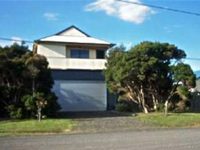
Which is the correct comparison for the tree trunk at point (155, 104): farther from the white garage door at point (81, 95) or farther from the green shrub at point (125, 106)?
the white garage door at point (81, 95)

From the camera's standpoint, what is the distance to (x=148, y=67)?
3419 centimetres

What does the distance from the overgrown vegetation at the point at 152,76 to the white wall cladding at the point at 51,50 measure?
8.25 m

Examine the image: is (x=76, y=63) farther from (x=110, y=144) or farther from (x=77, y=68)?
(x=110, y=144)

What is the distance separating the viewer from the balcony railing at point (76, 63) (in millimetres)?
44500

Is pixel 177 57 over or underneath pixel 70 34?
underneath

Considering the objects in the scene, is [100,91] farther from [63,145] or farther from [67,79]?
[63,145]

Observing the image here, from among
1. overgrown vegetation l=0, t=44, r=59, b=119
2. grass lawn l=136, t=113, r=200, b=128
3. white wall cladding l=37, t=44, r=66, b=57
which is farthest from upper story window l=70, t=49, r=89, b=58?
grass lawn l=136, t=113, r=200, b=128

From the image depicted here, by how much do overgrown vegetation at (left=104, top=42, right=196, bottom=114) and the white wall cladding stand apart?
825cm

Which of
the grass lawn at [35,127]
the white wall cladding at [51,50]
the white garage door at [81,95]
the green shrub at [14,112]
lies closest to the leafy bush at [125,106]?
the white garage door at [81,95]

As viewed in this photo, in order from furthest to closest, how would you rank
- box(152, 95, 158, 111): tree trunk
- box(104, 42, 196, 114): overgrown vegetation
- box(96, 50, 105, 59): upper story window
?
box(96, 50, 105, 59): upper story window < box(152, 95, 158, 111): tree trunk < box(104, 42, 196, 114): overgrown vegetation

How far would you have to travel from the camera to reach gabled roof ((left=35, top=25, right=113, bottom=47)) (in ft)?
147

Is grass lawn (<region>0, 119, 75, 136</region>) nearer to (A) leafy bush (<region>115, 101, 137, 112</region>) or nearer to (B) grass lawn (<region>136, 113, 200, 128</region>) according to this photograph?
(B) grass lawn (<region>136, 113, 200, 128</region>)

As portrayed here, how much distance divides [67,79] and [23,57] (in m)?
9.12

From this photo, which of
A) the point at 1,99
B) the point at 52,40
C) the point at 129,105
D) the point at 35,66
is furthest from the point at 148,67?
the point at 52,40
